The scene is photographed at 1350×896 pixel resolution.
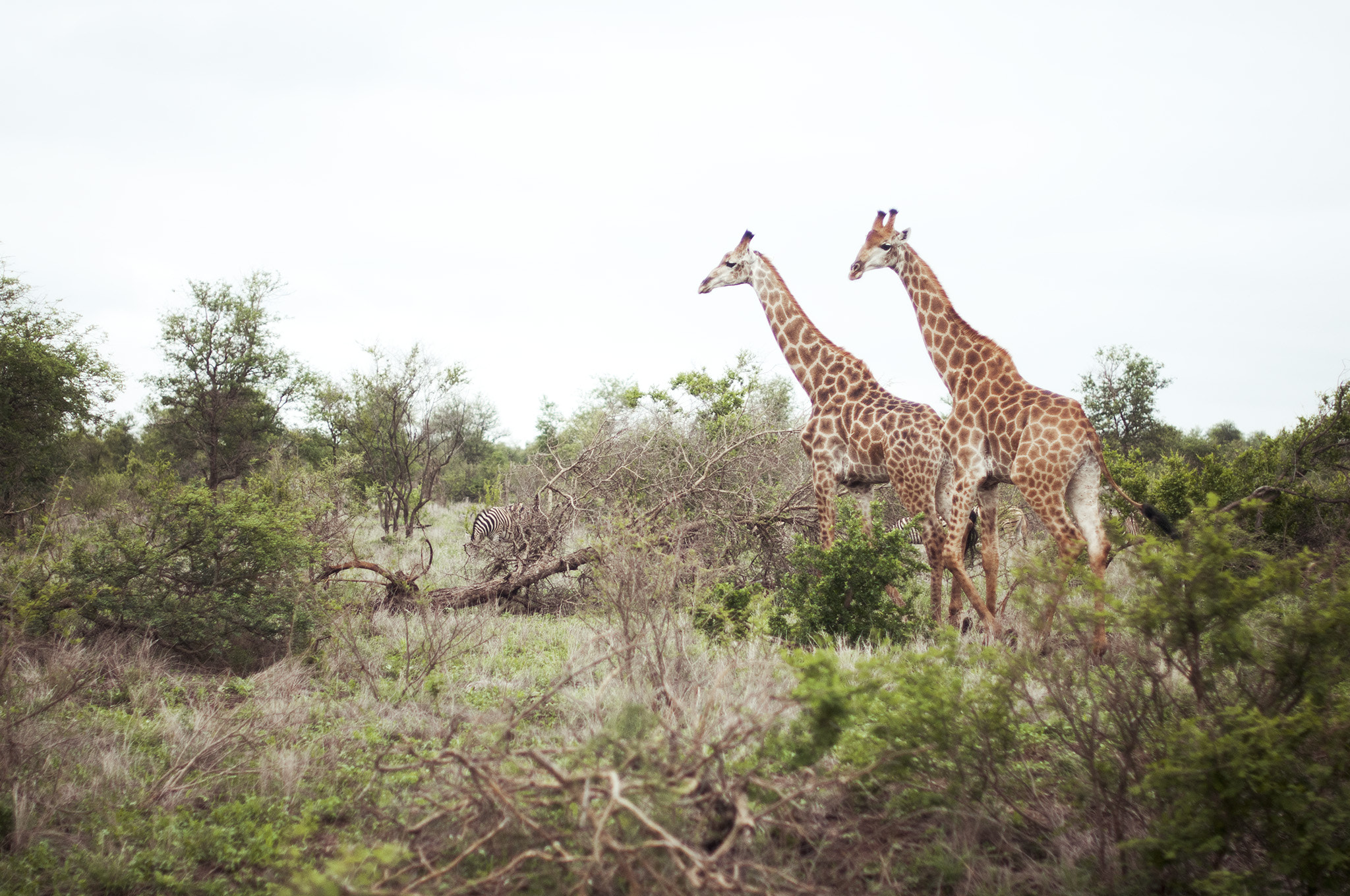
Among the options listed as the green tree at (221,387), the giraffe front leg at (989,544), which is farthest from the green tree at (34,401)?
the giraffe front leg at (989,544)

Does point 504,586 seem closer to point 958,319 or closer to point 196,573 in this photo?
point 196,573

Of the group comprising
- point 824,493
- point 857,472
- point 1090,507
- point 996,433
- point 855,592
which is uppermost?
point 996,433

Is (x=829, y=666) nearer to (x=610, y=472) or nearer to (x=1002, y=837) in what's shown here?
(x=1002, y=837)

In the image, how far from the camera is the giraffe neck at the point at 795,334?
7.89 m

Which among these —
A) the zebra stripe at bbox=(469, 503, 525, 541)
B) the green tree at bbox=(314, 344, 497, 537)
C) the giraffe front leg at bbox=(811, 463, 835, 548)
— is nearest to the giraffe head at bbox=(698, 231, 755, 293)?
the giraffe front leg at bbox=(811, 463, 835, 548)

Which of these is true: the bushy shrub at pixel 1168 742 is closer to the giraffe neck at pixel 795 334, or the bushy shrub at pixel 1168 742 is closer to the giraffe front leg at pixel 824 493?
the giraffe front leg at pixel 824 493

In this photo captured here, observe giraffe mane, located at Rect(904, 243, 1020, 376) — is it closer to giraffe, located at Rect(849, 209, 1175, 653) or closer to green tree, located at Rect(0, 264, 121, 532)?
giraffe, located at Rect(849, 209, 1175, 653)

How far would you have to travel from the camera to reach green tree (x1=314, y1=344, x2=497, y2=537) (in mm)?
18781

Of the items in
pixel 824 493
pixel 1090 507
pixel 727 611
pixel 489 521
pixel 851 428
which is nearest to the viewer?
pixel 1090 507

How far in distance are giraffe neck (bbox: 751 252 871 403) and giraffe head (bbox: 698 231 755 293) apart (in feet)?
0.30

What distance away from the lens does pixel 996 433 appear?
6.17 metres

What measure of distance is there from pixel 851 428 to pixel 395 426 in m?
14.3

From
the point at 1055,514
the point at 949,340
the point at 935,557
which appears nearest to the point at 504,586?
the point at 935,557

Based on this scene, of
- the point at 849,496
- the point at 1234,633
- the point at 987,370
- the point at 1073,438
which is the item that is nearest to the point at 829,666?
the point at 1234,633
